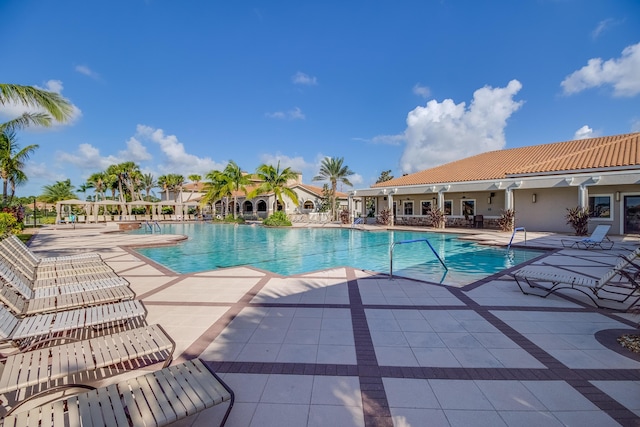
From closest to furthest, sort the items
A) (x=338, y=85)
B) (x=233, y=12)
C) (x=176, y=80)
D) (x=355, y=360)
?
1. (x=355, y=360)
2. (x=233, y=12)
3. (x=176, y=80)
4. (x=338, y=85)

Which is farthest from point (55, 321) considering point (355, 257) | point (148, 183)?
point (148, 183)

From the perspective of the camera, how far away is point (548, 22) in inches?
520

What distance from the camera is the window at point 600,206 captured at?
1677 centimetres

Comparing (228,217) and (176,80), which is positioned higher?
(176,80)

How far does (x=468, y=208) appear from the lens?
22.7m

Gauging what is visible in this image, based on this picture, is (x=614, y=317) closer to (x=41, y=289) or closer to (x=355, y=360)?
(x=355, y=360)

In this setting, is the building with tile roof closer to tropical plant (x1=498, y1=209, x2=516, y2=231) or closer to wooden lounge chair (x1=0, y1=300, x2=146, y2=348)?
tropical plant (x1=498, y1=209, x2=516, y2=231)

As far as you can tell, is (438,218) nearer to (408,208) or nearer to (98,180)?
(408,208)

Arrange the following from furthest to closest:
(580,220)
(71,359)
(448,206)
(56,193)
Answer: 1. (56,193)
2. (448,206)
3. (580,220)
4. (71,359)

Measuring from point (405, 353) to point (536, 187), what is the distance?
19.2m

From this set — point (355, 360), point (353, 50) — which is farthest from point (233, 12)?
point (355, 360)

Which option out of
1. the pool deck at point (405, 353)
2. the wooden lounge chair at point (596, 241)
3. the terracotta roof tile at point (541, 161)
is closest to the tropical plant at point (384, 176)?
the terracotta roof tile at point (541, 161)

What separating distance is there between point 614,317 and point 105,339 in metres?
7.27

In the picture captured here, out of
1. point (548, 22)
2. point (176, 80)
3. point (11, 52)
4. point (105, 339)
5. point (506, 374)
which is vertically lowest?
point (506, 374)
